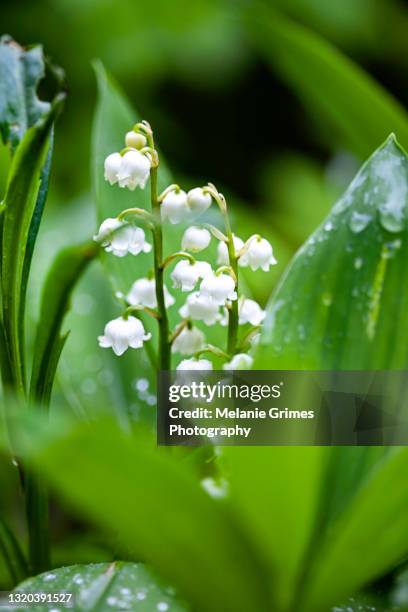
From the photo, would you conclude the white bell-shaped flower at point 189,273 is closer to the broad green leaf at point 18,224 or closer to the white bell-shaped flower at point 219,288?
the white bell-shaped flower at point 219,288

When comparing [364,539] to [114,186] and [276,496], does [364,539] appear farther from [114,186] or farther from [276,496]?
[114,186]

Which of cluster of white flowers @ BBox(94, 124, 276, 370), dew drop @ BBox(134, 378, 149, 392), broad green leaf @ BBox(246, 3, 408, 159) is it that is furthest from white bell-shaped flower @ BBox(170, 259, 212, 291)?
broad green leaf @ BBox(246, 3, 408, 159)

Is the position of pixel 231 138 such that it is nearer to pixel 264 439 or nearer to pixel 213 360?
pixel 213 360

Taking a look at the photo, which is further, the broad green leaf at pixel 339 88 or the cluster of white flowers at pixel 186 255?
the broad green leaf at pixel 339 88

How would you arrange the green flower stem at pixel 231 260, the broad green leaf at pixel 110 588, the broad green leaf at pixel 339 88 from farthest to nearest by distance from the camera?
the broad green leaf at pixel 339 88 → the green flower stem at pixel 231 260 → the broad green leaf at pixel 110 588

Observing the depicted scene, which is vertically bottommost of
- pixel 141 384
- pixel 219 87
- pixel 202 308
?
pixel 141 384

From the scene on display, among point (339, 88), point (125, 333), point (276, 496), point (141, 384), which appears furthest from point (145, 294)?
point (339, 88)

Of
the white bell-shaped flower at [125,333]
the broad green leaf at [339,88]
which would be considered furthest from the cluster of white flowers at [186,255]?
the broad green leaf at [339,88]

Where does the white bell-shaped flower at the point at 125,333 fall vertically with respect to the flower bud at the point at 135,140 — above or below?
below
